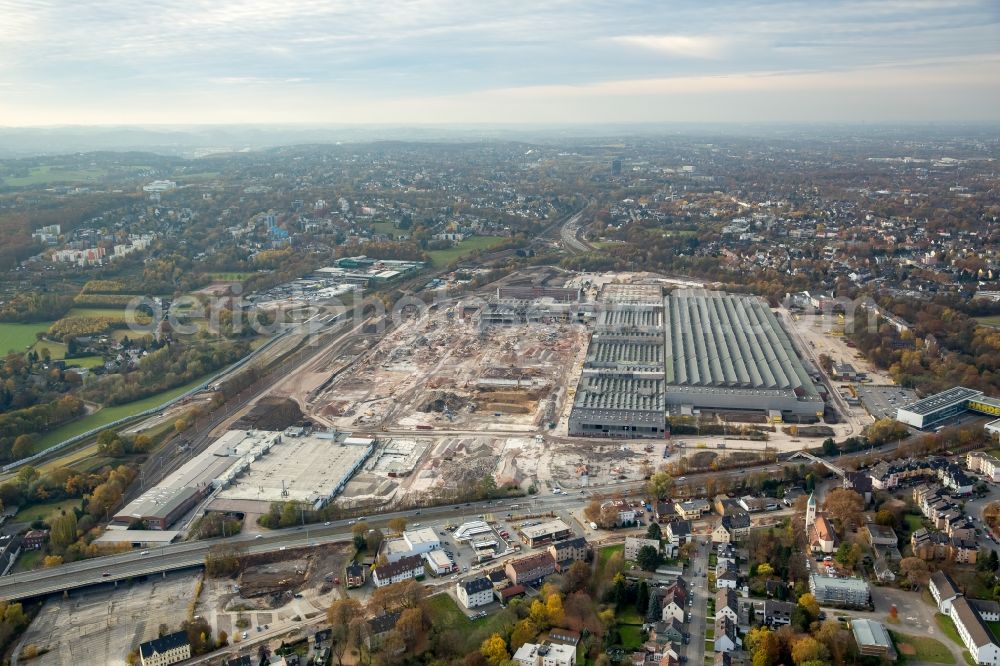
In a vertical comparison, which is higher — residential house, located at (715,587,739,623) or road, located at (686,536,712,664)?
residential house, located at (715,587,739,623)

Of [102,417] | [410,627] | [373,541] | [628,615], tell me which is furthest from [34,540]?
[628,615]

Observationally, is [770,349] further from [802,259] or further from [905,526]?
[802,259]

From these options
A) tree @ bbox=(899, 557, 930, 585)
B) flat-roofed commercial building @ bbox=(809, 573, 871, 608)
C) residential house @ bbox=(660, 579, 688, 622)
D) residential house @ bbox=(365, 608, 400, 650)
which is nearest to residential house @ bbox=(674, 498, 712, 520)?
flat-roofed commercial building @ bbox=(809, 573, 871, 608)

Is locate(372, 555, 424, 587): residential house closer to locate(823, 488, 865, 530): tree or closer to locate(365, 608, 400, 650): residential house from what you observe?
locate(365, 608, 400, 650): residential house

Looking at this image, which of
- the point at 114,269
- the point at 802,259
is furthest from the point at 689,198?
the point at 114,269

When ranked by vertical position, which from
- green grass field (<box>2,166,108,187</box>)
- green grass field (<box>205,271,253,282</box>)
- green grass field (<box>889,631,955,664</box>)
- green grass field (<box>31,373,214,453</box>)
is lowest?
green grass field (<box>31,373,214,453</box>)

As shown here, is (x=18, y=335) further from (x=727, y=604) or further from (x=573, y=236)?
(x=573, y=236)
